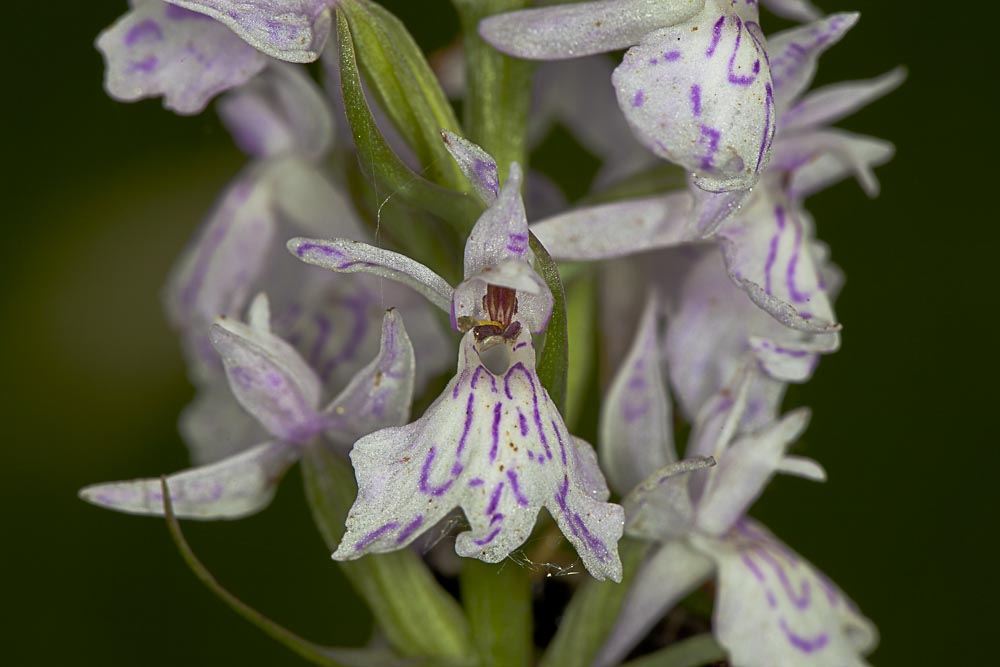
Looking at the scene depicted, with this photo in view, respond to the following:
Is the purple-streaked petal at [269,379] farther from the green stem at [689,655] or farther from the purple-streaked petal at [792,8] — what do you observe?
the purple-streaked petal at [792,8]

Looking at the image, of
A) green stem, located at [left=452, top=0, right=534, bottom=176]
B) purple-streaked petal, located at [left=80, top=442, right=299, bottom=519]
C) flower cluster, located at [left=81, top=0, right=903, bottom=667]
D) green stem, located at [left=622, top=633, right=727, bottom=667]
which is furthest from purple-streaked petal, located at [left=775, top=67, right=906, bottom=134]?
purple-streaked petal, located at [left=80, top=442, right=299, bottom=519]

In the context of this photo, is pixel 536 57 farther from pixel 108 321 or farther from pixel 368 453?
pixel 108 321

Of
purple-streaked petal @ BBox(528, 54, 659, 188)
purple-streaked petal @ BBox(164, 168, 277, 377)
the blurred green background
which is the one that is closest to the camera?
purple-streaked petal @ BBox(164, 168, 277, 377)

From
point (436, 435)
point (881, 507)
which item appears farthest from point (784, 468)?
point (881, 507)

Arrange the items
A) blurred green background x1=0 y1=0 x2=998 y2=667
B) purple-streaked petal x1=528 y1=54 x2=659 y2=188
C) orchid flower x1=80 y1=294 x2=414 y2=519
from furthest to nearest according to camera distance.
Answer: blurred green background x1=0 y1=0 x2=998 y2=667 → purple-streaked petal x1=528 y1=54 x2=659 y2=188 → orchid flower x1=80 y1=294 x2=414 y2=519

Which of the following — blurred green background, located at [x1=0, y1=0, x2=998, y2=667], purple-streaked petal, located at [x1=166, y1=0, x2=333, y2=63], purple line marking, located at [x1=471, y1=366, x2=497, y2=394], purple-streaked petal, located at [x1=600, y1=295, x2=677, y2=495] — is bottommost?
blurred green background, located at [x1=0, y1=0, x2=998, y2=667]

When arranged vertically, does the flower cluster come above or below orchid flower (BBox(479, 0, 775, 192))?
below

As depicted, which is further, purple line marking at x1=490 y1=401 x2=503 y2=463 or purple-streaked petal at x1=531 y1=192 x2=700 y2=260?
purple-streaked petal at x1=531 y1=192 x2=700 y2=260

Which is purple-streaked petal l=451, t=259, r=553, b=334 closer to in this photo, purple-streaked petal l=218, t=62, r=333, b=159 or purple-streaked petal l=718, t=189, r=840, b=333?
purple-streaked petal l=718, t=189, r=840, b=333
